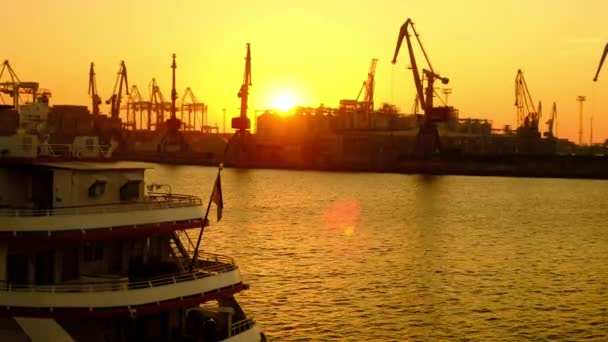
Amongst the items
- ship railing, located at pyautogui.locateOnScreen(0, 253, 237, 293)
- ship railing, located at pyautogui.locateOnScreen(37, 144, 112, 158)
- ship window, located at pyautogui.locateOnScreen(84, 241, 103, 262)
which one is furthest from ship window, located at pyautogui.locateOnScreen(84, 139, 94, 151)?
ship railing, located at pyautogui.locateOnScreen(0, 253, 237, 293)

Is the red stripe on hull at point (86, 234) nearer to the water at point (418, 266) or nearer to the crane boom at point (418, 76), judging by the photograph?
the water at point (418, 266)

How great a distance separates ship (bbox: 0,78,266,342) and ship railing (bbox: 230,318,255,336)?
0.03 metres

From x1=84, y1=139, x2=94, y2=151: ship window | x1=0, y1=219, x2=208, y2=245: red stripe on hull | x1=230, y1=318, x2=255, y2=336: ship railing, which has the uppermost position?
x1=84, y1=139, x2=94, y2=151: ship window

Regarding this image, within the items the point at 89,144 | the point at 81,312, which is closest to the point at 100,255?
the point at 81,312

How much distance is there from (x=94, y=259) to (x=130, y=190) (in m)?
1.86

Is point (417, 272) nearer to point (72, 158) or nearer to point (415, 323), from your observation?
point (415, 323)

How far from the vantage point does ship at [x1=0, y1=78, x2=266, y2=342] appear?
55.0 feet

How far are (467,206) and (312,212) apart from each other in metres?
21.3

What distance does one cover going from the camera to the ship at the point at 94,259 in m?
16.8

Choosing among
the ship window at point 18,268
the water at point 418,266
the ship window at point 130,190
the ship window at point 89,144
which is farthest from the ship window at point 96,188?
the water at point 418,266

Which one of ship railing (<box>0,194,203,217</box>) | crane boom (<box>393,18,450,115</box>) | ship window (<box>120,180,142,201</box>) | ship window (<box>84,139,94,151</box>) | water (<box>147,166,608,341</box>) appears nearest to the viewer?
ship railing (<box>0,194,203,217</box>)

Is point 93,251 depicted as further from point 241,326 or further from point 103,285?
point 241,326

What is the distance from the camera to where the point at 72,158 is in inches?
758

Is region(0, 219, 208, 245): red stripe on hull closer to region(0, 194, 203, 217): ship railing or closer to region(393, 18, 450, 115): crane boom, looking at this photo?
region(0, 194, 203, 217): ship railing
